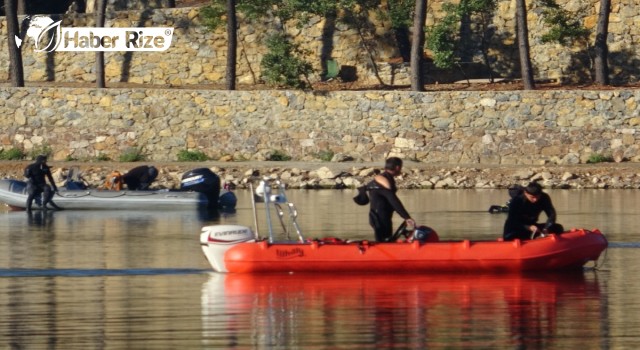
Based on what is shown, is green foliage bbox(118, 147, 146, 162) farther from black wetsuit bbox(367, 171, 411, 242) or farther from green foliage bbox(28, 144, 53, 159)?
black wetsuit bbox(367, 171, 411, 242)

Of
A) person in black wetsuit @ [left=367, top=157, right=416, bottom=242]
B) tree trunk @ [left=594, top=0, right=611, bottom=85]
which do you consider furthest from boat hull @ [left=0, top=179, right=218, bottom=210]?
tree trunk @ [left=594, top=0, right=611, bottom=85]

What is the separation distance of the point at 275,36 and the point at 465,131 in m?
6.57

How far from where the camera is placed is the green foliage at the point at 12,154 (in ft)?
150

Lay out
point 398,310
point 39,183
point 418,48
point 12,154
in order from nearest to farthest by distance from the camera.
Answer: point 398,310, point 39,183, point 418,48, point 12,154

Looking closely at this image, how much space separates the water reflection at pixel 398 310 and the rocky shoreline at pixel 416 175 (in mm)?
20507

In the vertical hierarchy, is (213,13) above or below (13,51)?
above

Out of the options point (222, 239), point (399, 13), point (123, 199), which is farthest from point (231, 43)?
point (222, 239)

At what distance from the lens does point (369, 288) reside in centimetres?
2014

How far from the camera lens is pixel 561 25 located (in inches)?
1801

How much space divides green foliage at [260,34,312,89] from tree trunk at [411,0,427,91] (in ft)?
10.00

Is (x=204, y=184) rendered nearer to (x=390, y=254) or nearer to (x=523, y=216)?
(x=523, y=216)

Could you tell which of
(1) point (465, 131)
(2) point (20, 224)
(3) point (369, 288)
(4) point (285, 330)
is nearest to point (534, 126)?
(1) point (465, 131)

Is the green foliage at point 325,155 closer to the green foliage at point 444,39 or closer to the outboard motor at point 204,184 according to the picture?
the green foliage at point 444,39

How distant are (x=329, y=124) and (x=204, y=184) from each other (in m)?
10.4
